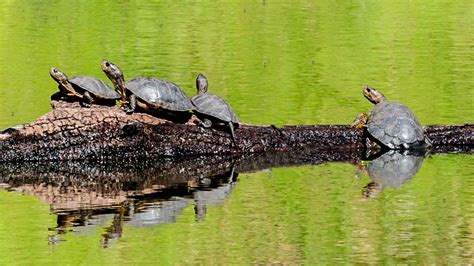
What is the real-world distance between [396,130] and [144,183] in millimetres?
4524

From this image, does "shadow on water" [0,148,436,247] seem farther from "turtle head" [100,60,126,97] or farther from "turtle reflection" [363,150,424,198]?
"turtle head" [100,60,126,97]

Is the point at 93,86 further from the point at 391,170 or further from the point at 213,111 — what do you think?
the point at 391,170

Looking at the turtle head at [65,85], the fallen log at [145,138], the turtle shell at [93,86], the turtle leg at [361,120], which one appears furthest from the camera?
the turtle leg at [361,120]

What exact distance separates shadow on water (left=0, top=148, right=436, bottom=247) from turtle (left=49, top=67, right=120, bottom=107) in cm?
113

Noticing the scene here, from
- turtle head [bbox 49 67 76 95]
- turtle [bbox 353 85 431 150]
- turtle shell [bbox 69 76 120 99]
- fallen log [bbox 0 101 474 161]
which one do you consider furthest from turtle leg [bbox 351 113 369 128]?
turtle head [bbox 49 67 76 95]

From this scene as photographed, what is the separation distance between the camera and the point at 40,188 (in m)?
17.0

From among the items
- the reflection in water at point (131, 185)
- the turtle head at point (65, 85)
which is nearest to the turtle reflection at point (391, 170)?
the reflection in water at point (131, 185)

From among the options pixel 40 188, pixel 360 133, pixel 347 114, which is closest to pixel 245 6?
pixel 347 114

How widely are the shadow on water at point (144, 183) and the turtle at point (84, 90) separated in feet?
3.72

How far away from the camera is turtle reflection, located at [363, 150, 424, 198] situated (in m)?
17.4

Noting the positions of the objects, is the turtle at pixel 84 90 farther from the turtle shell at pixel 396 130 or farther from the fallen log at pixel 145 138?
the turtle shell at pixel 396 130

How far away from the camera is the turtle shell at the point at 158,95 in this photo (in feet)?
62.1

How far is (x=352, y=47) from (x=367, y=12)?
854cm

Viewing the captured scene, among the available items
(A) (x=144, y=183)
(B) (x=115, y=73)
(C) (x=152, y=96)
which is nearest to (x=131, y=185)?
(A) (x=144, y=183)
